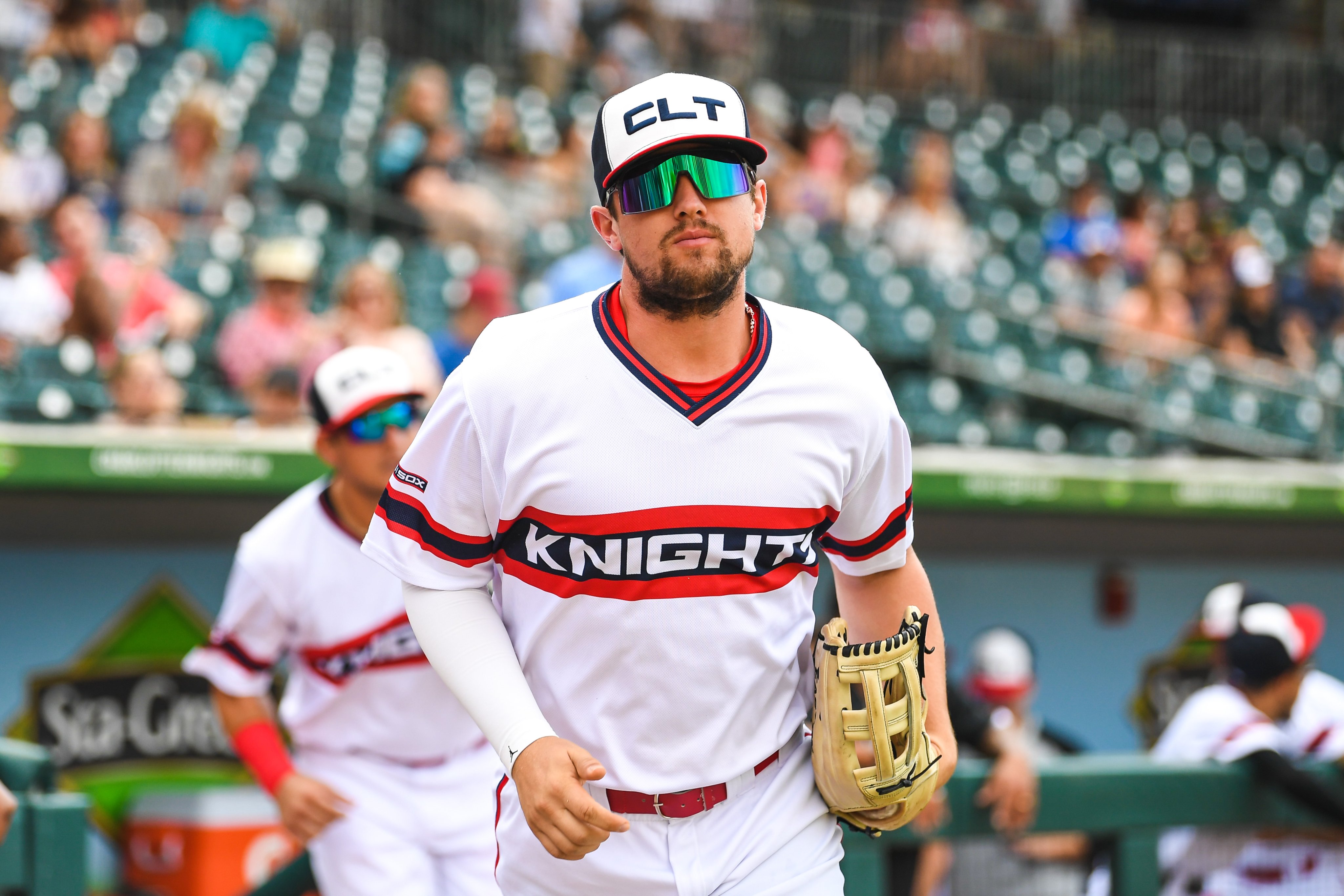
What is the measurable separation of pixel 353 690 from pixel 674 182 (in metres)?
1.61

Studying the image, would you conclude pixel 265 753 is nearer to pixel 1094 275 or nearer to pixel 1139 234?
pixel 1094 275

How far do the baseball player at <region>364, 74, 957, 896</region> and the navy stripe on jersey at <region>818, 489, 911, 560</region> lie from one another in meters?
0.04

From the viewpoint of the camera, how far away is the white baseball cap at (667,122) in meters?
1.97

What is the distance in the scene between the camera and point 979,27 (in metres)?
14.1

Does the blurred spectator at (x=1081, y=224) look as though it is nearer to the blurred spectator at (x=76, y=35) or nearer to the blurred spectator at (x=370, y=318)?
the blurred spectator at (x=370, y=318)

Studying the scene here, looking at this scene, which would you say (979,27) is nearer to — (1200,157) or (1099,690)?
(1200,157)

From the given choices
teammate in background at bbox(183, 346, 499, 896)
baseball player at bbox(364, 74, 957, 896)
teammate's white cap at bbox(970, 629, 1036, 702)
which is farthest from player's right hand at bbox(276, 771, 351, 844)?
teammate's white cap at bbox(970, 629, 1036, 702)

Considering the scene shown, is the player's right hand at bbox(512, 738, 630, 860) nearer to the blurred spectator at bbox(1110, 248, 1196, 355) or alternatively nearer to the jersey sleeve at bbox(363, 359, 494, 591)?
the jersey sleeve at bbox(363, 359, 494, 591)

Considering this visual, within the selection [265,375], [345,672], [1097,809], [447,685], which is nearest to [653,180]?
[447,685]

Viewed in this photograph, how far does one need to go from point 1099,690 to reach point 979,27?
8245 mm

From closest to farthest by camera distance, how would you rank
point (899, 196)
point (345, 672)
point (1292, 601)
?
point (345, 672) < point (1292, 601) < point (899, 196)

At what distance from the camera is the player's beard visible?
78.3 inches

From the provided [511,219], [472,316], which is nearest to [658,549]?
[472,316]

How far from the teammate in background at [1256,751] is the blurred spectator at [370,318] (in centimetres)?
286
